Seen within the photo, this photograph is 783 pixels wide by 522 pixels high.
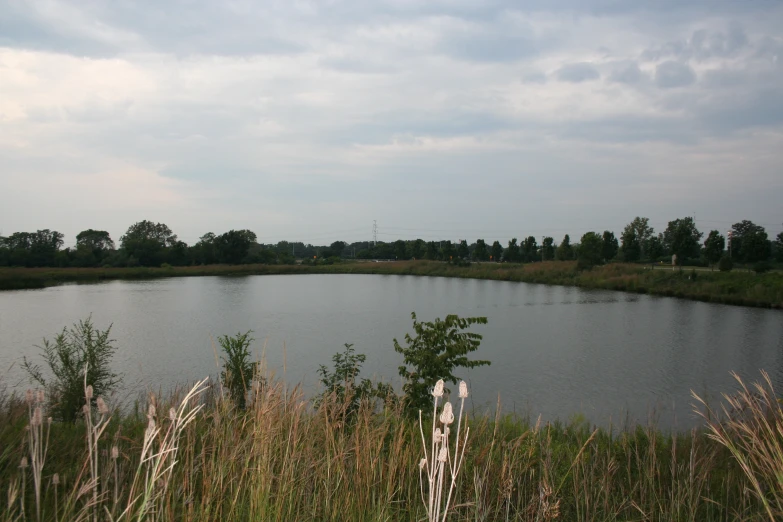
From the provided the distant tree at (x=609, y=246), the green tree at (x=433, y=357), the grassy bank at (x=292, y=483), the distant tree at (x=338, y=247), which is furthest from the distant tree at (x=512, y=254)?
the grassy bank at (x=292, y=483)

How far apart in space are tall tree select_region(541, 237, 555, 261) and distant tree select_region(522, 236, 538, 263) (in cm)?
119

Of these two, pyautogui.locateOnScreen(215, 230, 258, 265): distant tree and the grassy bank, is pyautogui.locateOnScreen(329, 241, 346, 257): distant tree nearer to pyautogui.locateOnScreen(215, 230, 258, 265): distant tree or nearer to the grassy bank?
pyautogui.locateOnScreen(215, 230, 258, 265): distant tree

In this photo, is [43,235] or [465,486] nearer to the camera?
[465,486]

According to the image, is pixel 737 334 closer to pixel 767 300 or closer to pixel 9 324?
pixel 767 300

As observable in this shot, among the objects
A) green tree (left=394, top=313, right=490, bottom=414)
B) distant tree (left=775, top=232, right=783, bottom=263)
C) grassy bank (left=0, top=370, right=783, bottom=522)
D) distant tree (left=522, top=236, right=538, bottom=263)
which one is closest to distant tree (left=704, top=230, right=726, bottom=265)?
distant tree (left=775, top=232, right=783, bottom=263)

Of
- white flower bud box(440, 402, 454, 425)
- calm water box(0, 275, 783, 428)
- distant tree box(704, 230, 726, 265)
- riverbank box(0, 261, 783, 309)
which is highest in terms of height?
distant tree box(704, 230, 726, 265)

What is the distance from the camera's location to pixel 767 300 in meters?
28.0

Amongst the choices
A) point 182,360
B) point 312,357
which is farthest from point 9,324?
point 312,357

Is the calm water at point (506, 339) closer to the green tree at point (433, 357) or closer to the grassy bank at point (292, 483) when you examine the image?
the grassy bank at point (292, 483)

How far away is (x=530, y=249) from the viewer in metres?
72.6

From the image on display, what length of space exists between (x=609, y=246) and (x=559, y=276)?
10933mm

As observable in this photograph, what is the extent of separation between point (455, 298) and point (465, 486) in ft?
104

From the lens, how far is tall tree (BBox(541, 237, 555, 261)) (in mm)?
70375

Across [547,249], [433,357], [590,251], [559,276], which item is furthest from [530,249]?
[433,357]
